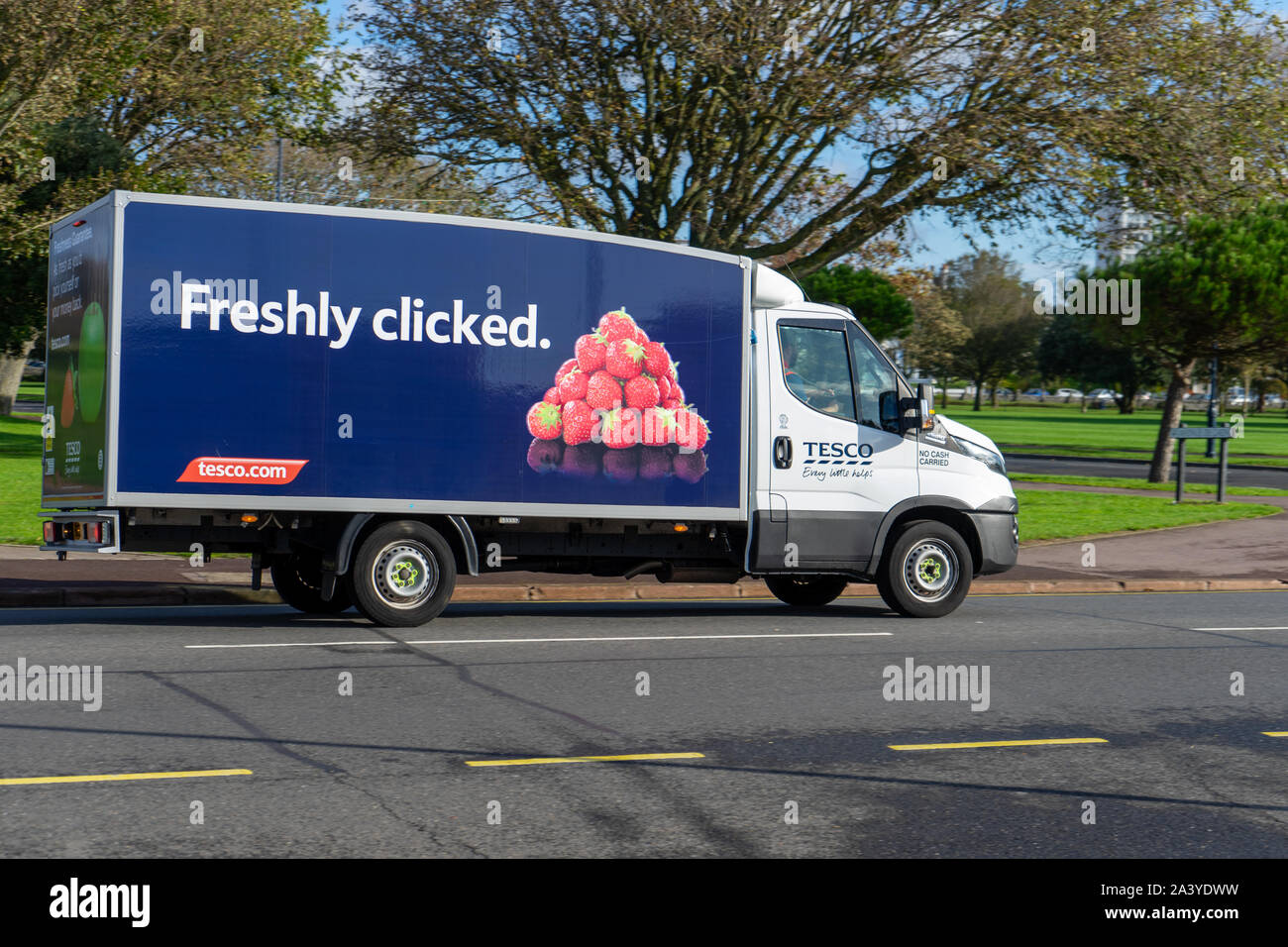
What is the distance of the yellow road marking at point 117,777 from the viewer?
612 centimetres

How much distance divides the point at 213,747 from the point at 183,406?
14.3ft

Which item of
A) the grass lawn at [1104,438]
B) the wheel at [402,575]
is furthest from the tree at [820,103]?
the grass lawn at [1104,438]

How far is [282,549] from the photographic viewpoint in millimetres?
11250

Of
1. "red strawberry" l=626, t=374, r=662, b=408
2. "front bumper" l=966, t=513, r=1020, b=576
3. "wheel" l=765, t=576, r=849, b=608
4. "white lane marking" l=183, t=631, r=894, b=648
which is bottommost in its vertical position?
"white lane marking" l=183, t=631, r=894, b=648

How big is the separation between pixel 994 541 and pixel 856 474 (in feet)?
5.13

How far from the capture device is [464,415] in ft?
36.8

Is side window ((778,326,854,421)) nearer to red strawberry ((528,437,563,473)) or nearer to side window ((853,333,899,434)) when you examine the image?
side window ((853,333,899,434))

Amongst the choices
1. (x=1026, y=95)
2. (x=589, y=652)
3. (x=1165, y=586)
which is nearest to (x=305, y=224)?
(x=589, y=652)

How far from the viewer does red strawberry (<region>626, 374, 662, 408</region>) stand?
1166 cm

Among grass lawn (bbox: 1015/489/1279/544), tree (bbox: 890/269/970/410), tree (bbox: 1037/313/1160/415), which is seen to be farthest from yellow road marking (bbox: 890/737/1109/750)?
tree (bbox: 1037/313/1160/415)

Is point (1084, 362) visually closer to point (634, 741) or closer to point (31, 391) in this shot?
point (31, 391)

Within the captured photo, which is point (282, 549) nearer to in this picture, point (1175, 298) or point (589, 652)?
point (589, 652)

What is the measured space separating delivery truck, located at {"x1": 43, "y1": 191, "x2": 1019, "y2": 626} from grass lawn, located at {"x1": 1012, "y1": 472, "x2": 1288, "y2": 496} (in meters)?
17.5

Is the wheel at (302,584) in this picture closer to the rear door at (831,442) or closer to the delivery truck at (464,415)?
the delivery truck at (464,415)
